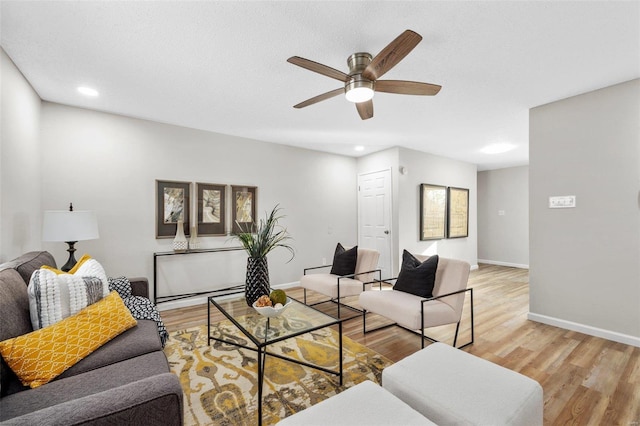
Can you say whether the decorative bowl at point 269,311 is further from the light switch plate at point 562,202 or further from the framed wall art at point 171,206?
the light switch plate at point 562,202

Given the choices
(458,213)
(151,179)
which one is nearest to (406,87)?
(151,179)

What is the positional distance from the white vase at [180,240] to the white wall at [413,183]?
129 inches

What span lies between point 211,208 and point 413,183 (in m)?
3.47

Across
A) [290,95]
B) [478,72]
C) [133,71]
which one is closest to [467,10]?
[478,72]

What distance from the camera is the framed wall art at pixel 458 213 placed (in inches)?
226

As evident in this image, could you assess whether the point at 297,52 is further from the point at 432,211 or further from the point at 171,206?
the point at 432,211

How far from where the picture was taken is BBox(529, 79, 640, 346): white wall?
2607 millimetres

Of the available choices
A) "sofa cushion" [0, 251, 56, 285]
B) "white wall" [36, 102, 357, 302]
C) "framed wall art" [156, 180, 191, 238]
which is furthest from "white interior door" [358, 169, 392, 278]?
"sofa cushion" [0, 251, 56, 285]

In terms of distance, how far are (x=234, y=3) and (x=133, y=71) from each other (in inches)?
51.4

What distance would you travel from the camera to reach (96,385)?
126 centimetres

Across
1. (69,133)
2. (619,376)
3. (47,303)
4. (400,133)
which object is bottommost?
(619,376)

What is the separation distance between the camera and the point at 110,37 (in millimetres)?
1946

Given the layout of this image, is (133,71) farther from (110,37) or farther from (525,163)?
(525,163)

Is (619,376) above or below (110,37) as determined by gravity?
below
